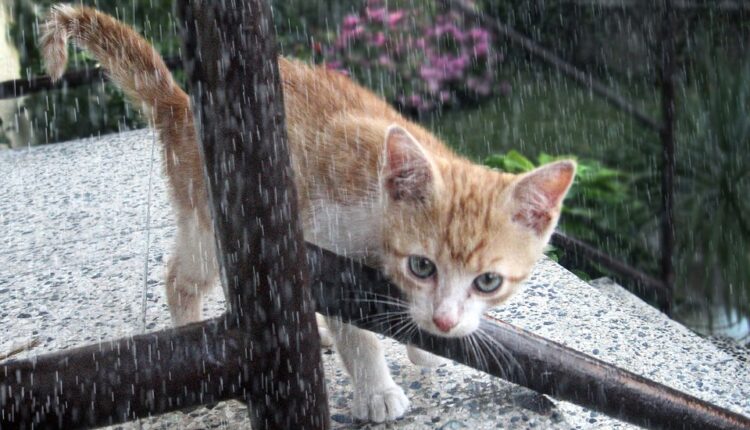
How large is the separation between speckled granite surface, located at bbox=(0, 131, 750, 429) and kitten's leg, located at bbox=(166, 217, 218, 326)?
0.13 m

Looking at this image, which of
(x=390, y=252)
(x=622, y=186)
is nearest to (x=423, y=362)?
(x=390, y=252)

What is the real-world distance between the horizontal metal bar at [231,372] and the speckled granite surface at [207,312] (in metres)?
0.27

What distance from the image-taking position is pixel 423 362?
2.21 meters

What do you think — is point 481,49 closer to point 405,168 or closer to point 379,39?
point 379,39

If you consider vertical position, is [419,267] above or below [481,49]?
below

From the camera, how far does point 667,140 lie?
350cm

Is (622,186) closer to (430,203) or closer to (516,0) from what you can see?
(516,0)

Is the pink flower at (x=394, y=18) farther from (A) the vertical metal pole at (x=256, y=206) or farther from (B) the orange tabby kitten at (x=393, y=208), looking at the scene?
(A) the vertical metal pole at (x=256, y=206)

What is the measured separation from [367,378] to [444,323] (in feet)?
1.00

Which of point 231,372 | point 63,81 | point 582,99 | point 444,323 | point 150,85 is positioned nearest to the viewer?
point 231,372

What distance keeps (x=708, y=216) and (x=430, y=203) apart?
2.66 metres

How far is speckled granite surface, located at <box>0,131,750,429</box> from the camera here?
202 centimetres

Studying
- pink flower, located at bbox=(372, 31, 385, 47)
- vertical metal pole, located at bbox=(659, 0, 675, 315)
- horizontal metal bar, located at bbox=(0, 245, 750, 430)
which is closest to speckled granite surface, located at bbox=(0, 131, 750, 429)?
horizontal metal bar, located at bbox=(0, 245, 750, 430)

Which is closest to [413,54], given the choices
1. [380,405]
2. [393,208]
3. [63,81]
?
[63,81]
